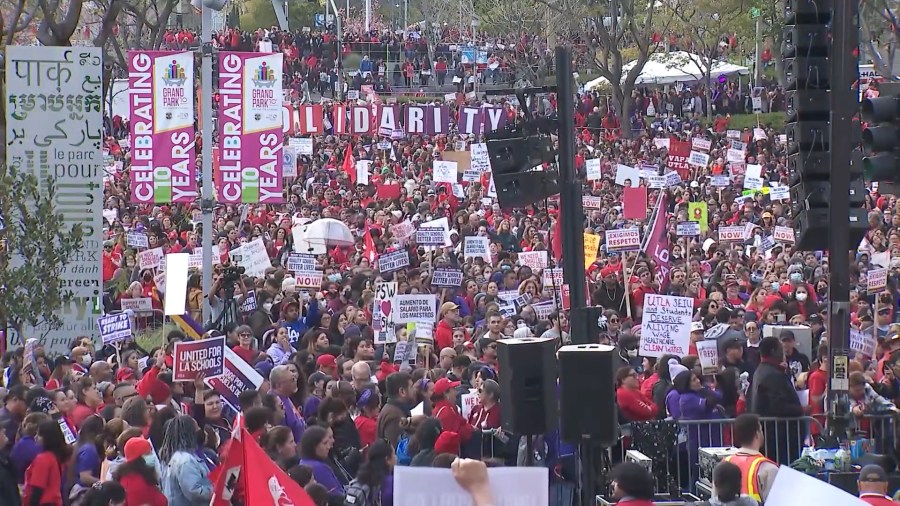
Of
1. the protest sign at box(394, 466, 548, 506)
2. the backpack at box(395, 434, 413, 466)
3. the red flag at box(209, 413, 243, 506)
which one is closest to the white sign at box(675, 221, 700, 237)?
the backpack at box(395, 434, 413, 466)

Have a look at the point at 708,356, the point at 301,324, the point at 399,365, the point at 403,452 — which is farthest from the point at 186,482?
the point at 301,324

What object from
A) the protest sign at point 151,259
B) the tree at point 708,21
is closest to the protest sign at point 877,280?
the protest sign at point 151,259

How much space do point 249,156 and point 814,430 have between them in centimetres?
895

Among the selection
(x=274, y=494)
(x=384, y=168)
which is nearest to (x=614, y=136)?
(x=384, y=168)

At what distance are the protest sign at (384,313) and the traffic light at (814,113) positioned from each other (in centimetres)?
651

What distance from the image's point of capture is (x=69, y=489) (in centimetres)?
952

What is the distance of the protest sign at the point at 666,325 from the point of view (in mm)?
14031

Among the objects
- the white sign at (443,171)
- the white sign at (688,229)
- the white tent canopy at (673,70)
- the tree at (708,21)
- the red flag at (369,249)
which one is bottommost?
the red flag at (369,249)

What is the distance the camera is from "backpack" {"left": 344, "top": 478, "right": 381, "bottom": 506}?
8.77 meters

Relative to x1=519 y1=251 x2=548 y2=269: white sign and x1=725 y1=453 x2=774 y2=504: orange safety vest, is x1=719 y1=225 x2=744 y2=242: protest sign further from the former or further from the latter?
x1=725 y1=453 x2=774 y2=504: orange safety vest

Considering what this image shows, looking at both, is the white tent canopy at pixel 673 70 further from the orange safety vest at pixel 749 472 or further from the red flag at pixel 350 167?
the orange safety vest at pixel 749 472

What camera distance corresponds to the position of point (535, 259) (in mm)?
21000

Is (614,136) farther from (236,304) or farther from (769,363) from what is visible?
(769,363)

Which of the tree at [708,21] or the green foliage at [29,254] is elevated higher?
the tree at [708,21]
